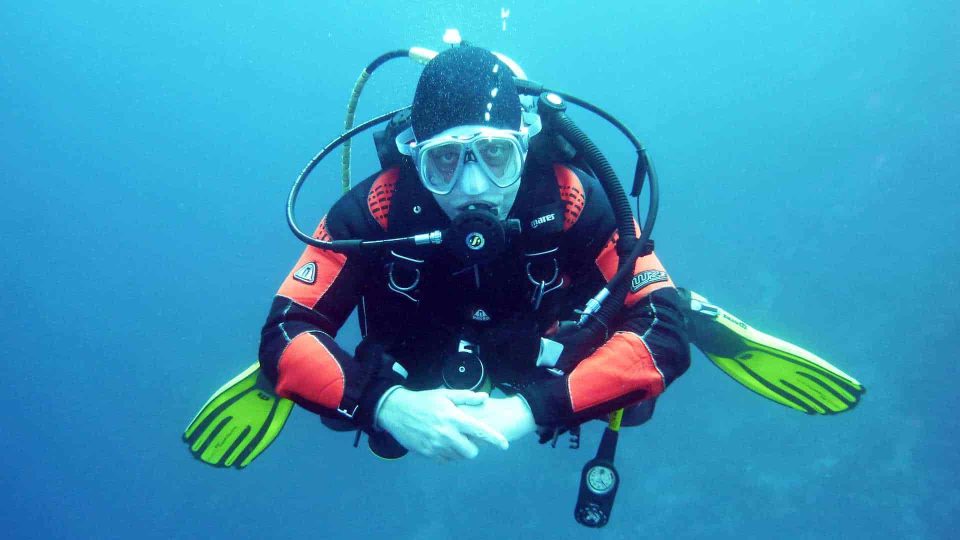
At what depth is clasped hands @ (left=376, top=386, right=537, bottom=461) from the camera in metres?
2.26

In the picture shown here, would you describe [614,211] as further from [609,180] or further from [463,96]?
[463,96]

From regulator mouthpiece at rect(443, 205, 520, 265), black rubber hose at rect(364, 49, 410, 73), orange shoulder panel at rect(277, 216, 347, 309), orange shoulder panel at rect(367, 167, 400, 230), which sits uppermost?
black rubber hose at rect(364, 49, 410, 73)

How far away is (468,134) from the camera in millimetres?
2643

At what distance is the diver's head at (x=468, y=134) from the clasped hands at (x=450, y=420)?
923mm

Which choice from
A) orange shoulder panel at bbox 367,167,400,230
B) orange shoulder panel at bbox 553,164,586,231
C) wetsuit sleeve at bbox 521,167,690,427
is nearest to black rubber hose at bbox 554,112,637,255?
orange shoulder panel at bbox 553,164,586,231

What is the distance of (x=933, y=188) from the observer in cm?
1603

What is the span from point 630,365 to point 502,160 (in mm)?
1155

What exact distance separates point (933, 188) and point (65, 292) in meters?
28.0

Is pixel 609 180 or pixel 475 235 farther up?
pixel 609 180

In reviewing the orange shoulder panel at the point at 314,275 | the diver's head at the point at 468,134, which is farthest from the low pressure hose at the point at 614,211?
the orange shoulder panel at the point at 314,275

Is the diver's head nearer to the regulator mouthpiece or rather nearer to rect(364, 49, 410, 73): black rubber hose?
the regulator mouthpiece

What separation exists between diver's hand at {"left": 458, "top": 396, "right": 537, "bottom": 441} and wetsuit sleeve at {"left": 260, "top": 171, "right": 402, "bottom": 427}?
0.45 meters

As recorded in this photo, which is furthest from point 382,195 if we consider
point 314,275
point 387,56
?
point 387,56

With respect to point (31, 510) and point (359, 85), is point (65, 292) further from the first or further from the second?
point (359, 85)
